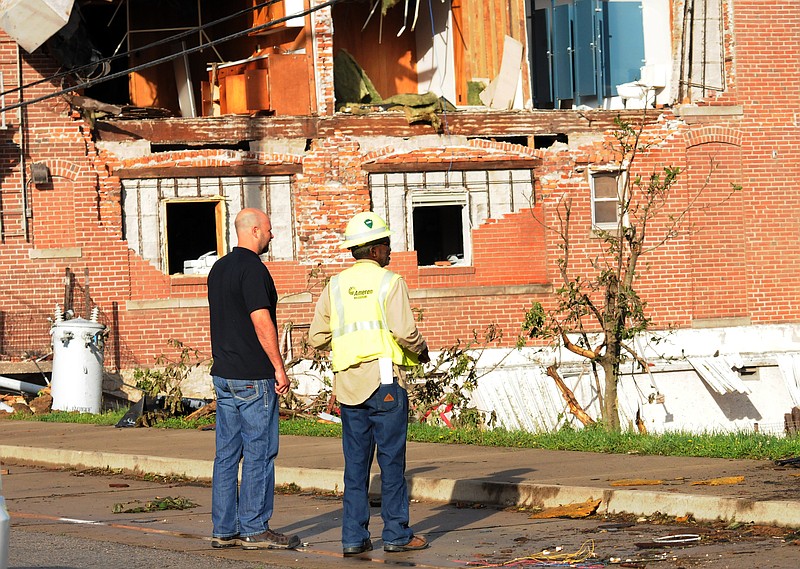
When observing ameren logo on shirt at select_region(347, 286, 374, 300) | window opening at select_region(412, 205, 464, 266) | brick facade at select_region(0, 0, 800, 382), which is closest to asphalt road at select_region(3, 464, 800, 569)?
ameren logo on shirt at select_region(347, 286, 374, 300)

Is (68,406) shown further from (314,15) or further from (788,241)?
(788,241)

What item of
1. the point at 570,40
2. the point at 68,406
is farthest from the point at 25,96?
the point at 570,40

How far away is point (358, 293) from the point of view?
23.5 ft

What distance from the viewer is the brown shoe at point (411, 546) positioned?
7.16 m

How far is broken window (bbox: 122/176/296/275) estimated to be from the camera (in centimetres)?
2030

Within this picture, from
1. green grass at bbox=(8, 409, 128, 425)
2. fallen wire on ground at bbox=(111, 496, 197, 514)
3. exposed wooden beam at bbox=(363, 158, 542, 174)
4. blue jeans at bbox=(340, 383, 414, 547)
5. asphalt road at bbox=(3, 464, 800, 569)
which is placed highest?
exposed wooden beam at bbox=(363, 158, 542, 174)

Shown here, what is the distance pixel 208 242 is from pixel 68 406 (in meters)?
3.94

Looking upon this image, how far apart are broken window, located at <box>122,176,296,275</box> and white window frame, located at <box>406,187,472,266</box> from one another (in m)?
2.01

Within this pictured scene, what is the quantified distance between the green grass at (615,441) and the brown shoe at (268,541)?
380 cm

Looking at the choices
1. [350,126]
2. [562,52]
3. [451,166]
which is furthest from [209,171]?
[562,52]

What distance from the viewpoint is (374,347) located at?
7074 millimetres

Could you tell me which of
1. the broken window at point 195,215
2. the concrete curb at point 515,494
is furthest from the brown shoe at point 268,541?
the broken window at point 195,215

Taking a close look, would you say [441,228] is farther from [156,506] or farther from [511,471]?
[156,506]

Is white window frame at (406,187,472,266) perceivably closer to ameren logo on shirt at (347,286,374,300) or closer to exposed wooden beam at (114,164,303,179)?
exposed wooden beam at (114,164,303,179)
